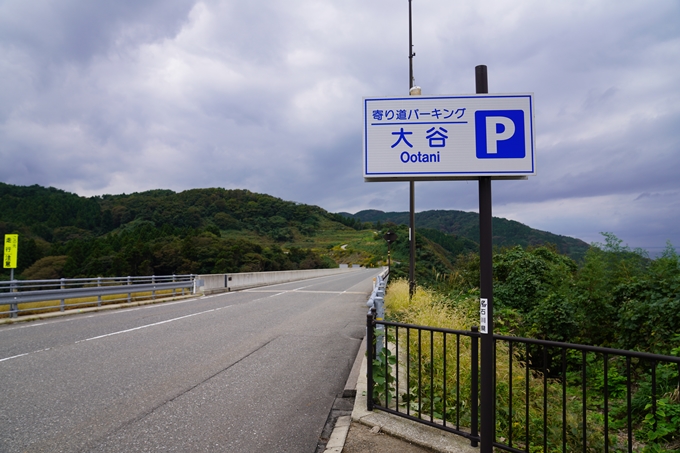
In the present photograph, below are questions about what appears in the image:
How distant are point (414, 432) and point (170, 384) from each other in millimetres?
3828

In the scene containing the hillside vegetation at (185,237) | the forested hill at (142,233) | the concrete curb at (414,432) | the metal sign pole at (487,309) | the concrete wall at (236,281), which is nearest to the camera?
the metal sign pole at (487,309)

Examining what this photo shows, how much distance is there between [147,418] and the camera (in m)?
5.04

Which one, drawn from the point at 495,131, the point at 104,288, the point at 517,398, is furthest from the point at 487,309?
the point at 104,288

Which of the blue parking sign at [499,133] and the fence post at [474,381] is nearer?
the blue parking sign at [499,133]

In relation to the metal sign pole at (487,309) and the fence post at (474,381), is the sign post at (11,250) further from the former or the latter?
the metal sign pole at (487,309)

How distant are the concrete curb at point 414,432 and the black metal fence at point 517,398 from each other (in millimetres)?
88

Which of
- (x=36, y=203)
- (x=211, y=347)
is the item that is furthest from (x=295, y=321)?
(x=36, y=203)

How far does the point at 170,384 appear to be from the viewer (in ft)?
21.1

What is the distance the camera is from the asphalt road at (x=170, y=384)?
14.9ft

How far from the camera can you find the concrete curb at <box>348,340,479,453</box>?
404cm

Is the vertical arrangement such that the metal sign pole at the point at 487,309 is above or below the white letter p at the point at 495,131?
below

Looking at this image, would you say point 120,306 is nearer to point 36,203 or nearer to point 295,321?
point 295,321

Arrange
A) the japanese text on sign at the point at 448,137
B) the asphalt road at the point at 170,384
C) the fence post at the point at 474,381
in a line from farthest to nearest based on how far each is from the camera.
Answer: the asphalt road at the point at 170,384, the fence post at the point at 474,381, the japanese text on sign at the point at 448,137

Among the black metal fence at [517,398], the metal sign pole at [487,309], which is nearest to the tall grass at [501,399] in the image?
the black metal fence at [517,398]
